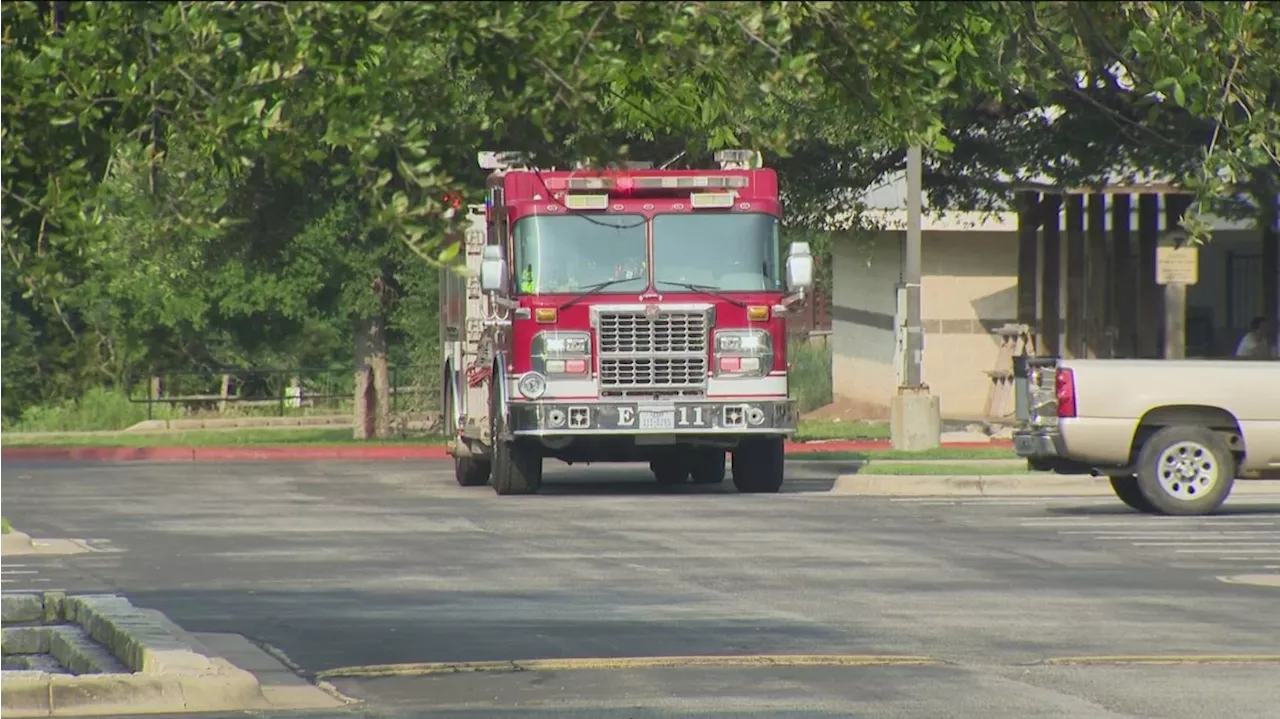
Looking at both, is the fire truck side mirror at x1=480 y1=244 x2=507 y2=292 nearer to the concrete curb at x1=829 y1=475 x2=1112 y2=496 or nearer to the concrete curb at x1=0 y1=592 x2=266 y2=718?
the concrete curb at x1=829 y1=475 x2=1112 y2=496

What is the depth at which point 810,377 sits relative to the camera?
154 ft

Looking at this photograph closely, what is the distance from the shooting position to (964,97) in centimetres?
948

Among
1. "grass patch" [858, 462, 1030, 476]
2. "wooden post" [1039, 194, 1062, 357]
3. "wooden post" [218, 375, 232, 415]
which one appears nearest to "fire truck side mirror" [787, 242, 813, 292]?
"grass patch" [858, 462, 1030, 476]

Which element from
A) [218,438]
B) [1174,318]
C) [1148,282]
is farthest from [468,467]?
[218,438]

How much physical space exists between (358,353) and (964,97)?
32045mm

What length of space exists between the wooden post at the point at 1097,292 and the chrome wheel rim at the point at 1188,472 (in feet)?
53.0

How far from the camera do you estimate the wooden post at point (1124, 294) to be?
37844mm

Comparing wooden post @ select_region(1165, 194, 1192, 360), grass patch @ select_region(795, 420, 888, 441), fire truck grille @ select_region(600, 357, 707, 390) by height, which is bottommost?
grass patch @ select_region(795, 420, 888, 441)

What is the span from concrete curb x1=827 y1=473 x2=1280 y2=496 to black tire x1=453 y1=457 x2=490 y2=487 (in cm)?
403

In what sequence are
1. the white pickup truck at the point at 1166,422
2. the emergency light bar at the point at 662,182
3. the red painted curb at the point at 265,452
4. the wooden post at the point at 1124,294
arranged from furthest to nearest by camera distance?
the wooden post at the point at 1124,294 < the red painted curb at the point at 265,452 < the emergency light bar at the point at 662,182 < the white pickup truck at the point at 1166,422

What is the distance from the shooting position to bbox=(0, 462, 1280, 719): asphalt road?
1084 centimetres

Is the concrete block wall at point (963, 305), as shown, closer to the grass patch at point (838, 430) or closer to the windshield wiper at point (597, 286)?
the grass patch at point (838, 430)

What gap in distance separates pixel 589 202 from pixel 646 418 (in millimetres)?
2237

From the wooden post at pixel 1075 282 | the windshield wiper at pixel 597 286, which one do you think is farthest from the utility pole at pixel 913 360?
the wooden post at pixel 1075 282
